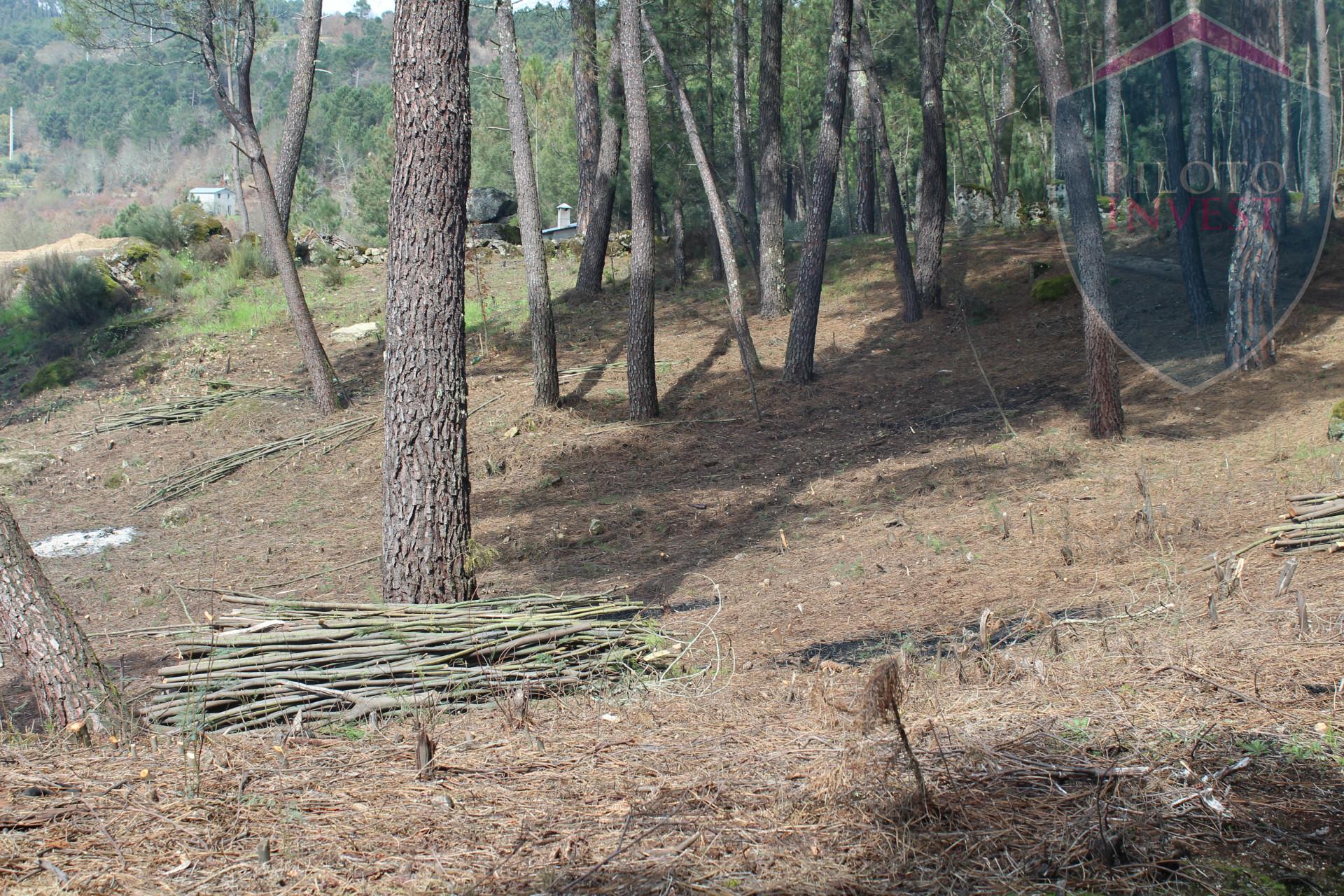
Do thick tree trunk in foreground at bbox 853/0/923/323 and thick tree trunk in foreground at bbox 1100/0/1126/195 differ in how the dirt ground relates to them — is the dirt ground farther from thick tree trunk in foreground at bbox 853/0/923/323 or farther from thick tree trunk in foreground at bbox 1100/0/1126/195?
thick tree trunk in foreground at bbox 1100/0/1126/195

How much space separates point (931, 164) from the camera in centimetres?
1491

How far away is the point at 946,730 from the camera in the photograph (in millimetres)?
3500

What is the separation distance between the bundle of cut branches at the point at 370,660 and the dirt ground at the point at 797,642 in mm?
190

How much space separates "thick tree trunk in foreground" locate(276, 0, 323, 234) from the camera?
14.9 metres

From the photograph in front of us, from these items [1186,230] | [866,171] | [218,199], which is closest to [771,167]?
[1186,230]

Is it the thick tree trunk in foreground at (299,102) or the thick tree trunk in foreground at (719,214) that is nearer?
the thick tree trunk in foreground at (719,214)

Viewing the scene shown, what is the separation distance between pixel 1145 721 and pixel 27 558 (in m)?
4.43

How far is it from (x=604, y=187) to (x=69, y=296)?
10150 mm

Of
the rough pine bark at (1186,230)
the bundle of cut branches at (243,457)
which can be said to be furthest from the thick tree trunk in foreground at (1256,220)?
the bundle of cut branches at (243,457)

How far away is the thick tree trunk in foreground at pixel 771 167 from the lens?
1451 cm

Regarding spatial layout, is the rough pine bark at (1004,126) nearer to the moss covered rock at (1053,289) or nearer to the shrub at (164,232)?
the moss covered rock at (1053,289)

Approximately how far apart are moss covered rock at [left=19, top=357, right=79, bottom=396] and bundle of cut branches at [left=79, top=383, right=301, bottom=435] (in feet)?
8.62

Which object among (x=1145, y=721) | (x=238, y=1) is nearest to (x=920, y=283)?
(x=238, y=1)

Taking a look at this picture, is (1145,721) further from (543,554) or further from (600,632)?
(543,554)
